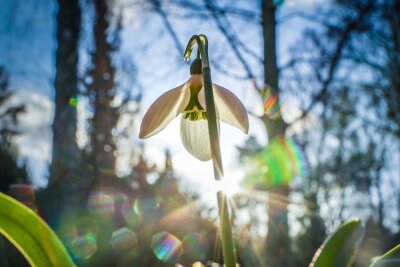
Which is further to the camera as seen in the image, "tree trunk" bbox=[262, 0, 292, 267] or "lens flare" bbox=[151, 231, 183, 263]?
"tree trunk" bbox=[262, 0, 292, 267]

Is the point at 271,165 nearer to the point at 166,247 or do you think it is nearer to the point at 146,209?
the point at 146,209

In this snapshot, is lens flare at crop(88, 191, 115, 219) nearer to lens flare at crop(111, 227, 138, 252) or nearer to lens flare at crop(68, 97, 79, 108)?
lens flare at crop(111, 227, 138, 252)

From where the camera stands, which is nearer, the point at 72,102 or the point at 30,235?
the point at 30,235

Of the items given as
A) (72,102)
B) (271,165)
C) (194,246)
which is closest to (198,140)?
(194,246)

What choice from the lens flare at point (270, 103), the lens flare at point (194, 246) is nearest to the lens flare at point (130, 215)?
the lens flare at point (194, 246)

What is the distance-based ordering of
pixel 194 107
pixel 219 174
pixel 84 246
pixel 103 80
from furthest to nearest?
pixel 103 80 → pixel 84 246 → pixel 194 107 → pixel 219 174

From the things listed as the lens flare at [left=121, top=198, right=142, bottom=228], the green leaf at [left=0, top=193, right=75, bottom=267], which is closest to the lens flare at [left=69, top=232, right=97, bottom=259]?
the lens flare at [left=121, top=198, right=142, bottom=228]

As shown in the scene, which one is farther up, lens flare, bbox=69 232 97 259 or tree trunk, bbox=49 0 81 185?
tree trunk, bbox=49 0 81 185

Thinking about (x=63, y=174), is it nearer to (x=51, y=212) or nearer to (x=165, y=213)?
(x=51, y=212)
